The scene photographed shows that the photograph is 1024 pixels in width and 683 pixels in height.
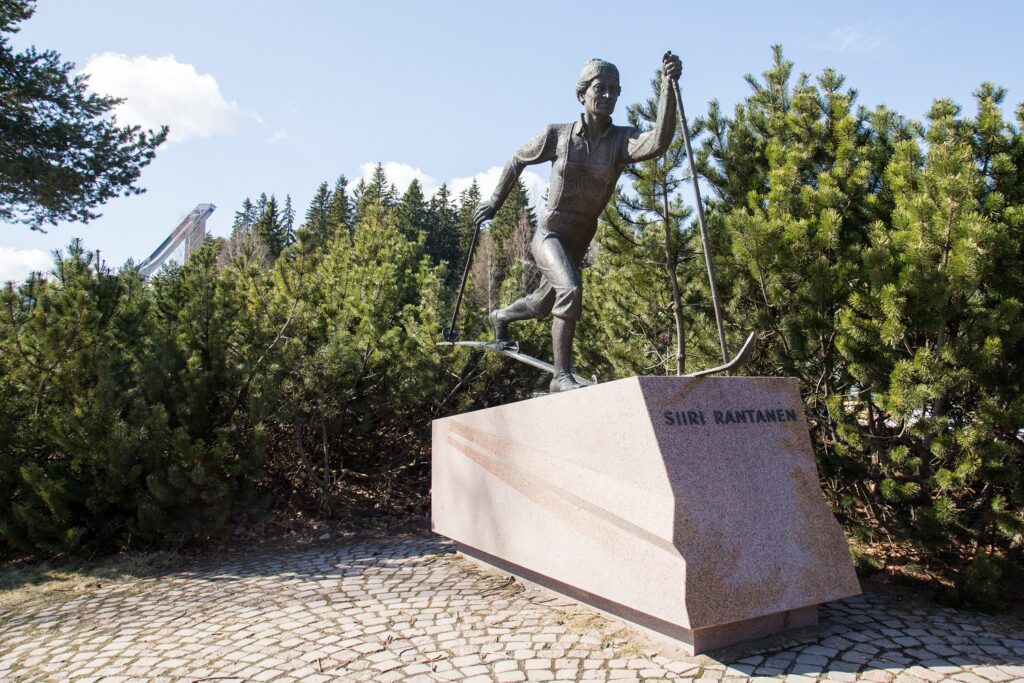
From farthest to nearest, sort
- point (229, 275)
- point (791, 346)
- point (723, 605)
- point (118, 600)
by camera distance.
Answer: point (229, 275), point (791, 346), point (118, 600), point (723, 605)

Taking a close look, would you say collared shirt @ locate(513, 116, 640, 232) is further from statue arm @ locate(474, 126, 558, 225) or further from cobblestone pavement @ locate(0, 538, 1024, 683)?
cobblestone pavement @ locate(0, 538, 1024, 683)

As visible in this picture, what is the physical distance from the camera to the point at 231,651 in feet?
11.6

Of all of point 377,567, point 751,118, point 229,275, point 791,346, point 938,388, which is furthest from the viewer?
point 229,275

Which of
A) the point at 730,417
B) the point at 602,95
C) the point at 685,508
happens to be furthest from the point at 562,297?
the point at 685,508

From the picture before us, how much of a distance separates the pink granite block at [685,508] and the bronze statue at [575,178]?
2.62ft

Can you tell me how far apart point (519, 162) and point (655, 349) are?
91.9 inches

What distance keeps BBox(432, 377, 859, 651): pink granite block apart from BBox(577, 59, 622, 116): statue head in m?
1.94

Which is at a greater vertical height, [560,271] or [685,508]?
[560,271]

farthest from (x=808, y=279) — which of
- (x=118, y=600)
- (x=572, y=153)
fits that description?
(x=118, y=600)

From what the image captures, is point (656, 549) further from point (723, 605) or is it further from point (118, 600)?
point (118, 600)

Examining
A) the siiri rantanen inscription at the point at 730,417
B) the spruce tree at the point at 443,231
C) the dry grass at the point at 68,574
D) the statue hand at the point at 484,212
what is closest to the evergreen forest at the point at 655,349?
the dry grass at the point at 68,574

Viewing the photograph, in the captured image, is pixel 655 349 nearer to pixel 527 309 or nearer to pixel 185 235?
pixel 527 309

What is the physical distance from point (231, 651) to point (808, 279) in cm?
409

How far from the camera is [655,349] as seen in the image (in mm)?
6590
